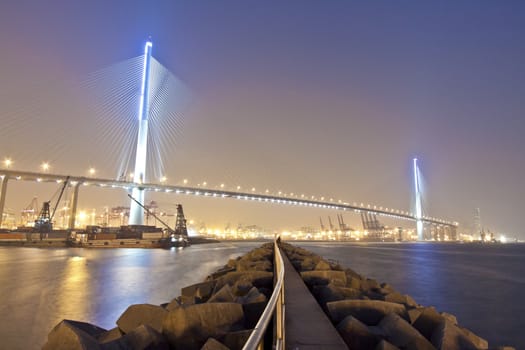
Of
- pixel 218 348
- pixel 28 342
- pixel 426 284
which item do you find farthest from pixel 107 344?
pixel 426 284

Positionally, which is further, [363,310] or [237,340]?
[363,310]

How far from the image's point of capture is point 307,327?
3.73 metres

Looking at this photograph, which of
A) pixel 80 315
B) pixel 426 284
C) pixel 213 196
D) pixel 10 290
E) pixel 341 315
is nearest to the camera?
pixel 341 315

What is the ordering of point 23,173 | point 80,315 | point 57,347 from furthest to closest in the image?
point 23,173 < point 80,315 < point 57,347

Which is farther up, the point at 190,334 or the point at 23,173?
the point at 23,173

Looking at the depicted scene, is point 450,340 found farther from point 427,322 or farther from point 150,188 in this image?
point 150,188

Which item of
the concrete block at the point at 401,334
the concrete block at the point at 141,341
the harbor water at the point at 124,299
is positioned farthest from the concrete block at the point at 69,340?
the harbor water at the point at 124,299

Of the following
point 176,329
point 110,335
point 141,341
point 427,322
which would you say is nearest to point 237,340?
point 176,329

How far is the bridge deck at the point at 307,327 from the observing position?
3189mm

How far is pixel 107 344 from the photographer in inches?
126

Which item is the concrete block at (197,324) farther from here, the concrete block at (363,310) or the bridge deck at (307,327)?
the concrete block at (363,310)

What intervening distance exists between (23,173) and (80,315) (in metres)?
63.3

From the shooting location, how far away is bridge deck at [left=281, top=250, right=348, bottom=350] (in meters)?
3.19

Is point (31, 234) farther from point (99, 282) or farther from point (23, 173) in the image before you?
point (99, 282)
